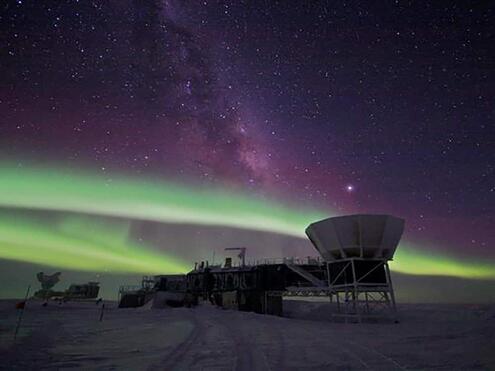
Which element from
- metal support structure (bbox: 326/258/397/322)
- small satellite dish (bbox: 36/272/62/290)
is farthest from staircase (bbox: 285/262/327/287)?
small satellite dish (bbox: 36/272/62/290)

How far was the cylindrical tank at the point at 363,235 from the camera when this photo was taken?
113ft

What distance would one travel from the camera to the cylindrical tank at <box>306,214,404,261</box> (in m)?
34.5

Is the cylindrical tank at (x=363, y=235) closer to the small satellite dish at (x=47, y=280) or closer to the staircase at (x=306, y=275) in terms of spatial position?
the staircase at (x=306, y=275)

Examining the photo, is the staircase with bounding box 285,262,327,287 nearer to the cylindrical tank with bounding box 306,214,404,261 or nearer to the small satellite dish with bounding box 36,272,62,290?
the cylindrical tank with bounding box 306,214,404,261

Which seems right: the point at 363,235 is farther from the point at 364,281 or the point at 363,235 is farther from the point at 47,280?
the point at 47,280

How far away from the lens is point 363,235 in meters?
34.8

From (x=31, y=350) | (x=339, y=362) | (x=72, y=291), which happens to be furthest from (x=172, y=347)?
(x=72, y=291)

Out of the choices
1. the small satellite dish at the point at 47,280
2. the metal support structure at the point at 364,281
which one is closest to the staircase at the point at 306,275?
the metal support structure at the point at 364,281

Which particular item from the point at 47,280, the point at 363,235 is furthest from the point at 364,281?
the point at 47,280

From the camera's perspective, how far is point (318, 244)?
39156 millimetres

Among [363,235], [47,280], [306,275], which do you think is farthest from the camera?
[47,280]

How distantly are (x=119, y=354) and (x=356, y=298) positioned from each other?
29823 mm

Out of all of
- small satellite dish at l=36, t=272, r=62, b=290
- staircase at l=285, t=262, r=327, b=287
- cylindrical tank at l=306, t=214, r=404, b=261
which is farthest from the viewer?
small satellite dish at l=36, t=272, r=62, b=290

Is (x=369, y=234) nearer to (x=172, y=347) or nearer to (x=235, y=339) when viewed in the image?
(x=235, y=339)
